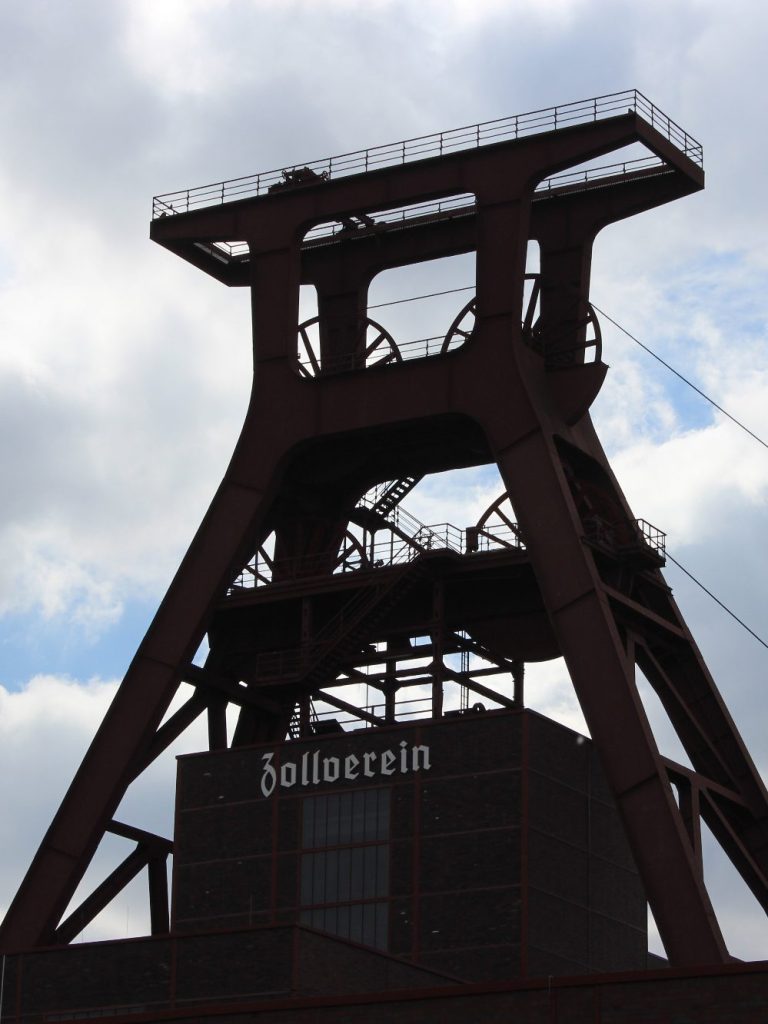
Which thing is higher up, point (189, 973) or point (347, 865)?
point (347, 865)

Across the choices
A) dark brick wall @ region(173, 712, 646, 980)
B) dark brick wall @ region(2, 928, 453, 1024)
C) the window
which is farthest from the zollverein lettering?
dark brick wall @ region(2, 928, 453, 1024)

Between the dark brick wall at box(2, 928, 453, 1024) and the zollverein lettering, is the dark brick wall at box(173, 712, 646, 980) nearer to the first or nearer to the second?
the zollverein lettering

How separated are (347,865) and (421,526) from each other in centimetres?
888

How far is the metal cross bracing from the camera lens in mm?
57500

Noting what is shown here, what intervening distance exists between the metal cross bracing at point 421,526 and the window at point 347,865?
308 cm

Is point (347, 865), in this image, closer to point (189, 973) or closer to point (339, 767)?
point (339, 767)

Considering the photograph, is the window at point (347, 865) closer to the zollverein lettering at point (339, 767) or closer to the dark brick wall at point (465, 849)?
the dark brick wall at point (465, 849)

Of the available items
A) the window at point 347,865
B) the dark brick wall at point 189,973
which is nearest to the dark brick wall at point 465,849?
the window at point 347,865

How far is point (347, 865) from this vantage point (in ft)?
182

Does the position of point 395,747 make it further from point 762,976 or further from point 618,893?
point 762,976

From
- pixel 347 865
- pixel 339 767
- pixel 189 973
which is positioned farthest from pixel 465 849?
pixel 189 973

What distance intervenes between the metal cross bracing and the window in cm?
308

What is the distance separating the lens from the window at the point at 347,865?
179ft

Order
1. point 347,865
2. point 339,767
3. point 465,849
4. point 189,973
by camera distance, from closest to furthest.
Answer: point 189,973 < point 465,849 < point 347,865 < point 339,767
